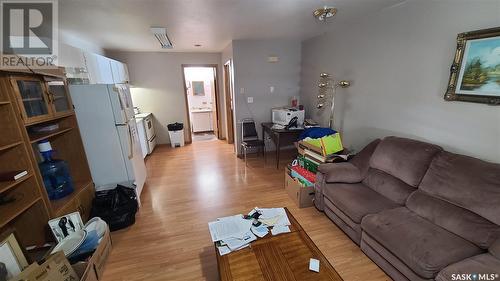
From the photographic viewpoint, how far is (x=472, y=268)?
1.23 m

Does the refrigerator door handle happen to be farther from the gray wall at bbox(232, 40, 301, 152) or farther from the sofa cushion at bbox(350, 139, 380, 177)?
the sofa cushion at bbox(350, 139, 380, 177)

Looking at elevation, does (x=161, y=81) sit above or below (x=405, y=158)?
above

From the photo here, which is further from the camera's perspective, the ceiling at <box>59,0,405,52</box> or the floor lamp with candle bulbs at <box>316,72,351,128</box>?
the floor lamp with candle bulbs at <box>316,72,351,128</box>

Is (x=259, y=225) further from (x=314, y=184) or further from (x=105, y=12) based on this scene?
(x=105, y=12)

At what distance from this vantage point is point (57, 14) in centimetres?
231

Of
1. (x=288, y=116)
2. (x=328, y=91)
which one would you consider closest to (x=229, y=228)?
(x=288, y=116)

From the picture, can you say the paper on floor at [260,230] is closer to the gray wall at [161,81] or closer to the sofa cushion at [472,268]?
the sofa cushion at [472,268]

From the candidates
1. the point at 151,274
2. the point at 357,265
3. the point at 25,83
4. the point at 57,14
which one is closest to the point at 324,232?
the point at 357,265

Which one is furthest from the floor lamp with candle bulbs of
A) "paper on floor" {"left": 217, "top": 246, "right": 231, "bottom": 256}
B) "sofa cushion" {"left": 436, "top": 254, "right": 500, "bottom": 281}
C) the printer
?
"paper on floor" {"left": 217, "top": 246, "right": 231, "bottom": 256}

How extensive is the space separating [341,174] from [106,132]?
9.22 ft

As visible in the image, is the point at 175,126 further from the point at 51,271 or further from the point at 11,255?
the point at 51,271

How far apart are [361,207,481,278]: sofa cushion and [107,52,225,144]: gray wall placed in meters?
4.90

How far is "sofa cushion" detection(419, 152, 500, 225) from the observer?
4.75 feet

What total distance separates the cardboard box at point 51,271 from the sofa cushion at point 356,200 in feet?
7.46
